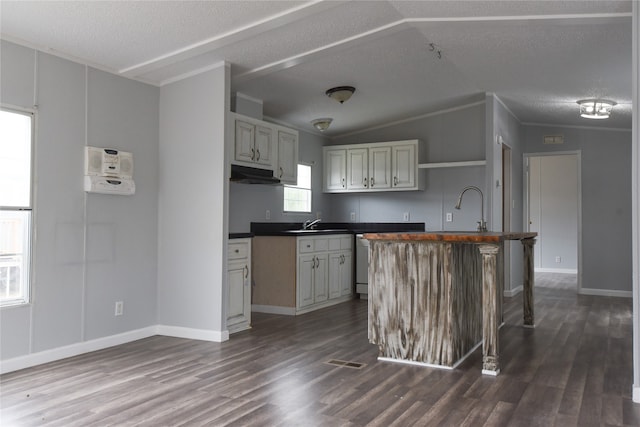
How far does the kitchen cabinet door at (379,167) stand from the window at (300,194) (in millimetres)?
884

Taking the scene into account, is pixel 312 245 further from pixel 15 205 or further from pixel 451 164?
pixel 15 205

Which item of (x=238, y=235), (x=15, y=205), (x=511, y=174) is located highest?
(x=511, y=174)

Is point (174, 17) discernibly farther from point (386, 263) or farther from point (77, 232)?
point (386, 263)

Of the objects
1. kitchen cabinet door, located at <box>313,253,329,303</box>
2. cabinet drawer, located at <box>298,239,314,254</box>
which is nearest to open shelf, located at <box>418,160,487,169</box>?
kitchen cabinet door, located at <box>313,253,329,303</box>

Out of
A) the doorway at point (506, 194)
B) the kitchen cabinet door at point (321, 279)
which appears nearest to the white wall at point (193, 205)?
the kitchen cabinet door at point (321, 279)

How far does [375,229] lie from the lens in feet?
24.2

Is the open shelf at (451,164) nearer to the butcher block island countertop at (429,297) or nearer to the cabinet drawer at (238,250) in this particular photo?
the butcher block island countertop at (429,297)

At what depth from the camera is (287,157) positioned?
5875 millimetres

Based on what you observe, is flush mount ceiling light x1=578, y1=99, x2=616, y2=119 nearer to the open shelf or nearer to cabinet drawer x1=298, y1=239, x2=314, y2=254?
the open shelf

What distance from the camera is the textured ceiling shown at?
3.38 meters

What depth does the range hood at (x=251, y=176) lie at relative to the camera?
4.93m

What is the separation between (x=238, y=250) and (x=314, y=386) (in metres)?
1.88

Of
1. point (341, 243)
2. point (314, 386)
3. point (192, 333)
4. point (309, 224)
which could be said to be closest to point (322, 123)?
point (309, 224)

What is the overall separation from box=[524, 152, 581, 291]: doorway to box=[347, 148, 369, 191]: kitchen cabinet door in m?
4.84
